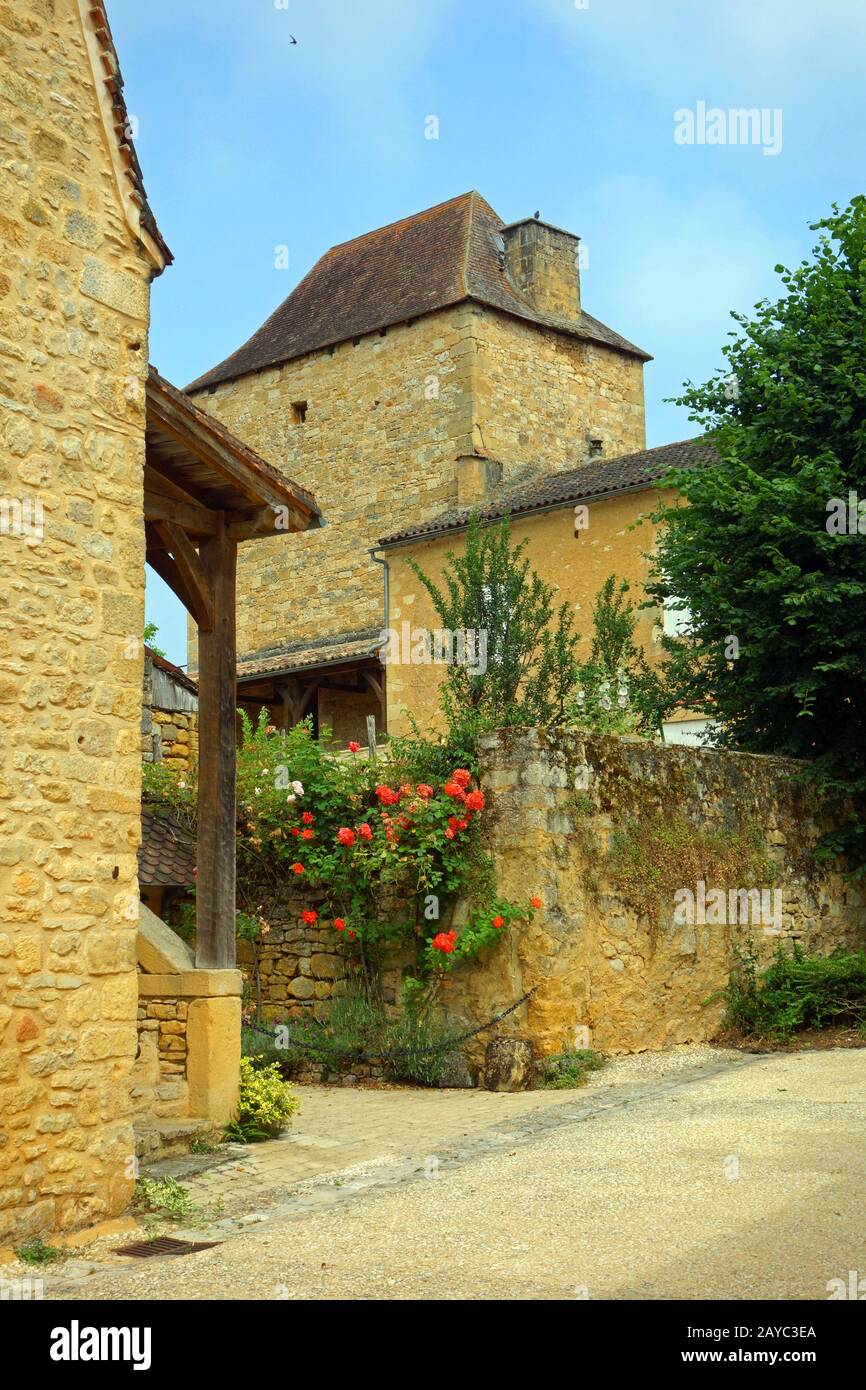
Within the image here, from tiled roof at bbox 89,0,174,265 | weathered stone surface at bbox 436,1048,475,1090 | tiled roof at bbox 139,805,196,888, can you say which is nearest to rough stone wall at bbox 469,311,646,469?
tiled roof at bbox 139,805,196,888

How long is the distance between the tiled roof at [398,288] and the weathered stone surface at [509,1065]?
55.5ft

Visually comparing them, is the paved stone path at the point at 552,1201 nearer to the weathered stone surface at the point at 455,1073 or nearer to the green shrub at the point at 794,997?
the weathered stone surface at the point at 455,1073

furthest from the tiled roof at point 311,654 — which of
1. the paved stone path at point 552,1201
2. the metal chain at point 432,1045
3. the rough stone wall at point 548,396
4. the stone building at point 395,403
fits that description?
the paved stone path at point 552,1201

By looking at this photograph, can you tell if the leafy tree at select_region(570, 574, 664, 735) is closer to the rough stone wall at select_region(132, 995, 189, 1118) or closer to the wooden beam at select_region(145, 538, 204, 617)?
the wooden beam at select_region(145, 538, 204, 617)

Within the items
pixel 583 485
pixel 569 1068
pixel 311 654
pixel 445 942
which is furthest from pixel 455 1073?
pixel 311 654

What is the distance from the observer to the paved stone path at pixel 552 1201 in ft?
15.7

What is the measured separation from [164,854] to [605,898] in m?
3.08

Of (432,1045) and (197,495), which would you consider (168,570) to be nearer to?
(197,495)

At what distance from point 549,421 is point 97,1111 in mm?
20719

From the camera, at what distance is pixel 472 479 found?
23.6 meters

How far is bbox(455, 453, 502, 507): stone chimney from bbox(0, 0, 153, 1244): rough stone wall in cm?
1737

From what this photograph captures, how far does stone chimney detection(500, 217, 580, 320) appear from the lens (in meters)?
25.6

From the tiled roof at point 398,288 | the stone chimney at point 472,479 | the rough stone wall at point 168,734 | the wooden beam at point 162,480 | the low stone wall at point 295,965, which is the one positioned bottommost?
the low stone wall at point 295,965
